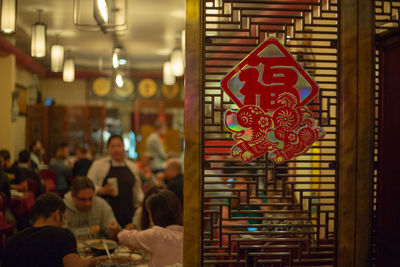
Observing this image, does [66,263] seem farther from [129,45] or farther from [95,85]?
[95,85]

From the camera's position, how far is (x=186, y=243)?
2732 mm

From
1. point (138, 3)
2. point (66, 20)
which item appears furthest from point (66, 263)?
point (66, 20)

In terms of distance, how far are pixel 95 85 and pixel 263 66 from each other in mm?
11437

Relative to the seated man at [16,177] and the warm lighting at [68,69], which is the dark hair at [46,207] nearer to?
the seated man at [16,177]

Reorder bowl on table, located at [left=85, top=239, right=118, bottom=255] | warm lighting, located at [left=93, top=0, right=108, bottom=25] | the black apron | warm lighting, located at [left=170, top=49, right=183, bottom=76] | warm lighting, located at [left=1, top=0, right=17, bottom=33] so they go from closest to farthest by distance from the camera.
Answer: bowl on table, located at [left=85, top=239, right=118, bottom=255]
warm lighting, located at [left=93, top=0, right=108, bottom=25]
warm lighting, located at [left=1, top=0, right=17, bottom=33]
the black apron
warm lighting, located at [left=170, top=49, right=183, bottom=76]

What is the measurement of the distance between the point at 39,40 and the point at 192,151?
4.11 meters

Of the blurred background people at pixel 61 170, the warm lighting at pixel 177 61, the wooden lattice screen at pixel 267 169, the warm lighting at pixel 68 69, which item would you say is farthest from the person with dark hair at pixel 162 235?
the blurred background people at pixel 61 170

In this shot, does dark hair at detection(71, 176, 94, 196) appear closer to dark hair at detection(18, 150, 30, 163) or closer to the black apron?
the black apron

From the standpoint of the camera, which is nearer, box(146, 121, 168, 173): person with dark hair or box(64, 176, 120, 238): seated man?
box(64, 176, 120, 238): seated man

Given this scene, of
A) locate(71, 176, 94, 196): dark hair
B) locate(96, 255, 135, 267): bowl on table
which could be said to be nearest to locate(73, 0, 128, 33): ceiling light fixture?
→ locate(71, 176, 94, 196): dark hair

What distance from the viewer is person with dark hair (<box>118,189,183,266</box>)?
3551mm

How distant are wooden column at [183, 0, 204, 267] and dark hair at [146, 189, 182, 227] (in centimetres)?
105

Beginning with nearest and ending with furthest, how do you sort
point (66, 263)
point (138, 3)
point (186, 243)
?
point (186, 243) < point (66, 263) < point (138, 3)

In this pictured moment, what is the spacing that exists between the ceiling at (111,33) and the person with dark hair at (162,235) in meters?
3.40
